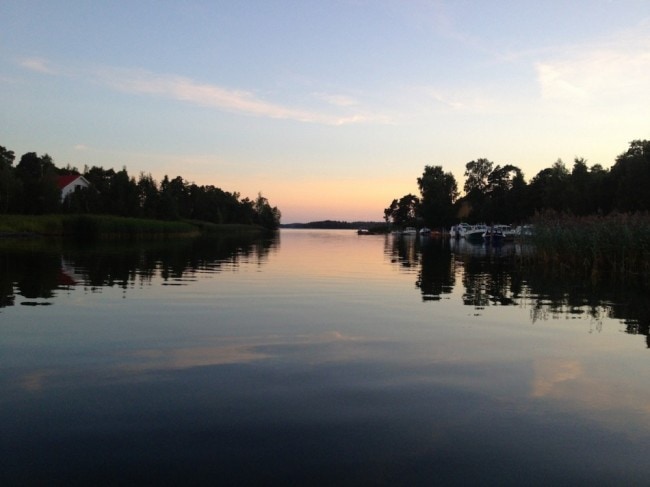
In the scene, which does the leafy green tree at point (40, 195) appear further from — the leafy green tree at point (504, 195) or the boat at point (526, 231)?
the leafy green tree at point (504, 195)

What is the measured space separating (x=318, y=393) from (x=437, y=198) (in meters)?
145

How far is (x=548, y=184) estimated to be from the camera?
325 feet

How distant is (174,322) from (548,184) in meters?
98.0

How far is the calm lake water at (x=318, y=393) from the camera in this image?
5.45 m

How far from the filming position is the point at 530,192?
359 feet

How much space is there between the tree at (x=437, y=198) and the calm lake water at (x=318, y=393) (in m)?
134

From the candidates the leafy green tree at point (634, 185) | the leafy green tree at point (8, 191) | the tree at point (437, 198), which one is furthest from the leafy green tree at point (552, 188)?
the leafy green tree at point (8, 191)

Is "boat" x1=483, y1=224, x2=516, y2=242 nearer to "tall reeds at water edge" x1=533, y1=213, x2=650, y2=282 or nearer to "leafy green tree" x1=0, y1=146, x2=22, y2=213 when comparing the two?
"tall reeds at water edge" x1=533, y1=213, x2=650, y2=282

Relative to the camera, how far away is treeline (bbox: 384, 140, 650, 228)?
69.6 m

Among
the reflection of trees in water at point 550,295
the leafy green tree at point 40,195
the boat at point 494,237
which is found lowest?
the reflection of trees in water at point 550,295

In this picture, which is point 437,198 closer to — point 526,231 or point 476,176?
point 476,176

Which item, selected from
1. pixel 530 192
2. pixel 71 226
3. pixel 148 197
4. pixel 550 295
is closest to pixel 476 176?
pixel 530 192

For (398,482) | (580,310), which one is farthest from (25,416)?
(580,310)

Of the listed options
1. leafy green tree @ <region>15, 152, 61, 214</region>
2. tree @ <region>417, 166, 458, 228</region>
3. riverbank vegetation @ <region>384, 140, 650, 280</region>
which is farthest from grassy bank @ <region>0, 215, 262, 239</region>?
tree @ <region>417, 166, 458, 228</region>
